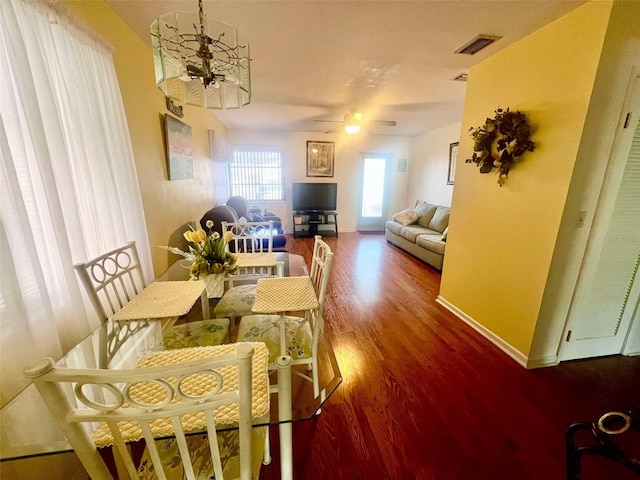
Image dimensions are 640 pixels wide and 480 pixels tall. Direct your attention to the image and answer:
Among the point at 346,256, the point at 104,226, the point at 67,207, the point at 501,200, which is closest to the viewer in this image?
the point at 67,207

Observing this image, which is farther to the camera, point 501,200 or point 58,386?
point 501,200

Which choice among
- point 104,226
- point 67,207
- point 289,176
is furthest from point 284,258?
point 289,176

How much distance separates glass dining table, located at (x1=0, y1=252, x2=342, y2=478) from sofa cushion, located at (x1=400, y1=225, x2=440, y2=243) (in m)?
3.42

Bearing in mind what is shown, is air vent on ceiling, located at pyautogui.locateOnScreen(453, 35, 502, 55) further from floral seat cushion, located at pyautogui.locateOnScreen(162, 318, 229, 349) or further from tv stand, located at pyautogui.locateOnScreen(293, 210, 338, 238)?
tv stand, located at pyautogui.locateOnScreen(293, 210, 338, 238)

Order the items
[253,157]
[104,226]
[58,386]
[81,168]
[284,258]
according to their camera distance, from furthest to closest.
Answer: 1. [253,157]
2. [284,258]
3. [104,226]
4. [81,168]
5. [58,386]

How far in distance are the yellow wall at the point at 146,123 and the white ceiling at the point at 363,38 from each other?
13 centimetres

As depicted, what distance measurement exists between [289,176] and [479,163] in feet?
15.0

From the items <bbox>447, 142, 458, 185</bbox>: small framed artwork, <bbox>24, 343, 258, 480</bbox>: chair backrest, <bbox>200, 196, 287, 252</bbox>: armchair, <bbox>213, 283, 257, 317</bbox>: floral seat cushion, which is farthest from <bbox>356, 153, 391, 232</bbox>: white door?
<bbox>24, 343, 258, 480</bbox>: chair backrest

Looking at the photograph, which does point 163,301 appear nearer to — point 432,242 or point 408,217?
point 432,242

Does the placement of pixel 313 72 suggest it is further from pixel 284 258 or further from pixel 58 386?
pixel 58 386

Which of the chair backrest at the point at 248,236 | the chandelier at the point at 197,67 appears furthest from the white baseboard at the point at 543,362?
the chandelier at the point at 197,67

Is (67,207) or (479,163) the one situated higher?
(479,163)

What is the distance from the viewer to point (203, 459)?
33.8 inches

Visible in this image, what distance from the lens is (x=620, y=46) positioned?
56.9 inches
